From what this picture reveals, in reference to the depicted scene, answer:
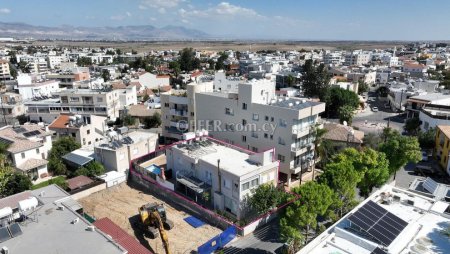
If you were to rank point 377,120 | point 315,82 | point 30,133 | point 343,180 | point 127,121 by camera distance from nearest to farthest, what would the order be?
1. point 343,180
2. point 30,133
3. point 127,121
4. point 377,120
5. point 315,82

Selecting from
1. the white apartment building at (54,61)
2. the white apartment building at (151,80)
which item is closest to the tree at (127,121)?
the white apartment building at (151,80)

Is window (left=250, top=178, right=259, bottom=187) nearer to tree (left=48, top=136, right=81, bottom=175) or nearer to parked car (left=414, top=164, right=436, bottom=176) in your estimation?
parked car (left=414, top=164, right=436, bottom=176)

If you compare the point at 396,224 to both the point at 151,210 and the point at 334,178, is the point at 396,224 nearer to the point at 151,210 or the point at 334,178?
the point at 334,178

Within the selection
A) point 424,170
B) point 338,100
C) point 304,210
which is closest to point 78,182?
point 304,210

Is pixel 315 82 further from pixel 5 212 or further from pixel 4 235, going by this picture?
pixel 4 235

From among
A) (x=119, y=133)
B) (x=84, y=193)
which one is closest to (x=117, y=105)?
(x=119, y=133)

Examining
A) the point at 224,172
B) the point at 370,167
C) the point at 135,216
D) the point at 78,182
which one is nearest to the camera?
the point at 370,167
